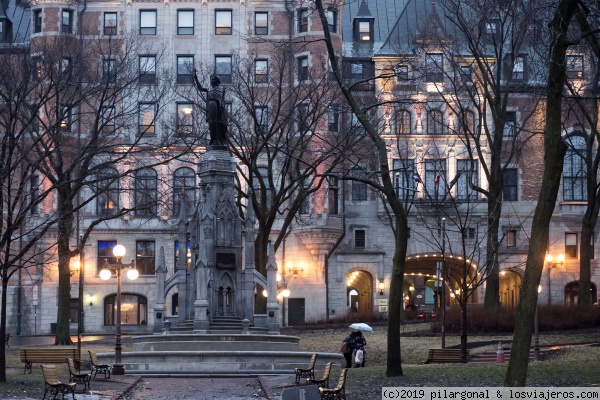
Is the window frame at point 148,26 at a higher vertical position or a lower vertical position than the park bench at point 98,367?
higher

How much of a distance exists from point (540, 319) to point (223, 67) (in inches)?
1107

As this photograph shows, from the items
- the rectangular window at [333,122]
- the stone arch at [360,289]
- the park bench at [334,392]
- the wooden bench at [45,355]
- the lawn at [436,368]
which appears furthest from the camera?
the stone arch at [360,289]

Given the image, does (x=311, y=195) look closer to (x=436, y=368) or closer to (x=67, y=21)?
(x=67, y=21)

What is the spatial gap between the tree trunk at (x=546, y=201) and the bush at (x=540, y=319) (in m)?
28.9

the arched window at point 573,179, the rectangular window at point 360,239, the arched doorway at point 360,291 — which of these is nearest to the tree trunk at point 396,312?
the arched doorway at point 360,291

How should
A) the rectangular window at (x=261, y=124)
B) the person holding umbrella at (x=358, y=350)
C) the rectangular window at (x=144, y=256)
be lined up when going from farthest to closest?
the rectangular window at (x=144, y=256) → the rectangular window at (x=261, y=124) → the person holding umbrella at (x=358, y=350)


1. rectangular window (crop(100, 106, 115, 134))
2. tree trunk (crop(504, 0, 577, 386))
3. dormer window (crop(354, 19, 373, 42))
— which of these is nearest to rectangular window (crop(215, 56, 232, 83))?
rectangular window (crop(100, 106, 115, 134))

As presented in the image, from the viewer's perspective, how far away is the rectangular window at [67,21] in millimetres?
69125

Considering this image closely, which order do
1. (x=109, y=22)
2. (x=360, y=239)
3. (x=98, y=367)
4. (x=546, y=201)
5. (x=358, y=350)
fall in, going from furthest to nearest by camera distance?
1. (x=360, y=239)
2. (x=109, y=22)
3. (x=358, y=350)
4. (x=98, y=367)
5. (x=546, y=201)

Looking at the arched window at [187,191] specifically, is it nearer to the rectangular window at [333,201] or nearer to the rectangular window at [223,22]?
the rectangular window at [333,201]

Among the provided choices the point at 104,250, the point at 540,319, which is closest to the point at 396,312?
the point at 540,319

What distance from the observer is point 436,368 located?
1320 inches

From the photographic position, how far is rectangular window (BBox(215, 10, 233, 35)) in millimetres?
71000

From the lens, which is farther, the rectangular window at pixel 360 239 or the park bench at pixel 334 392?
the rectangular window at pixel 360 239
